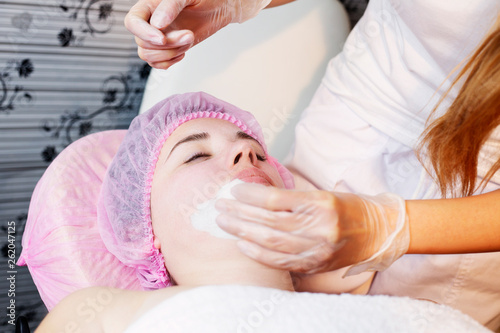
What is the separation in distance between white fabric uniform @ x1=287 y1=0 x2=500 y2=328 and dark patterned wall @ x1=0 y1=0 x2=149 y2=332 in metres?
0.65

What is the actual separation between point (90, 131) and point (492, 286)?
127cm

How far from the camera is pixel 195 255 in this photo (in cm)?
101

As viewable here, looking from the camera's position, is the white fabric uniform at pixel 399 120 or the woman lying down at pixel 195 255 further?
the white fabric uniform at pixel 399 120

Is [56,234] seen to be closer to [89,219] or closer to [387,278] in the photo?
[89,219]

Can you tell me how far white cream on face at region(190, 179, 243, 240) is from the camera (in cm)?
95

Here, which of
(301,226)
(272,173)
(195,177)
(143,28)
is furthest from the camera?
Answer: (272,173)

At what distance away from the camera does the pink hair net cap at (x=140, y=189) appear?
112 cm

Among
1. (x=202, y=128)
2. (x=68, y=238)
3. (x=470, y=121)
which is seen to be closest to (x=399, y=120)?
(x=470, y=121)

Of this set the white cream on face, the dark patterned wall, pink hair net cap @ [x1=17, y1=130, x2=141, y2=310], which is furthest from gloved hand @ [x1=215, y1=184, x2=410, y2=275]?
the dark patterned wall

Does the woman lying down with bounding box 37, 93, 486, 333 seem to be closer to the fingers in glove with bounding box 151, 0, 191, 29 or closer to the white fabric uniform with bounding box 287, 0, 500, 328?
the white fabric uniform with bounding box 287, 0, 500, 328

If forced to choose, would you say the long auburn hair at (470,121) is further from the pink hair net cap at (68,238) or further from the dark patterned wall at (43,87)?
the dark patterned wall at (43,87)

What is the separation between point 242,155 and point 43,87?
71 centimetres

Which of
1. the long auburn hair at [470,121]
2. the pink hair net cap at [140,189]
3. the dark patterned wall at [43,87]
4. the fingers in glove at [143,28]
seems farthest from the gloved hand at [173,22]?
the long auburn hair at [470,121]

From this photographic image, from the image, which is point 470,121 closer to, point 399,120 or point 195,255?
point 399,120
